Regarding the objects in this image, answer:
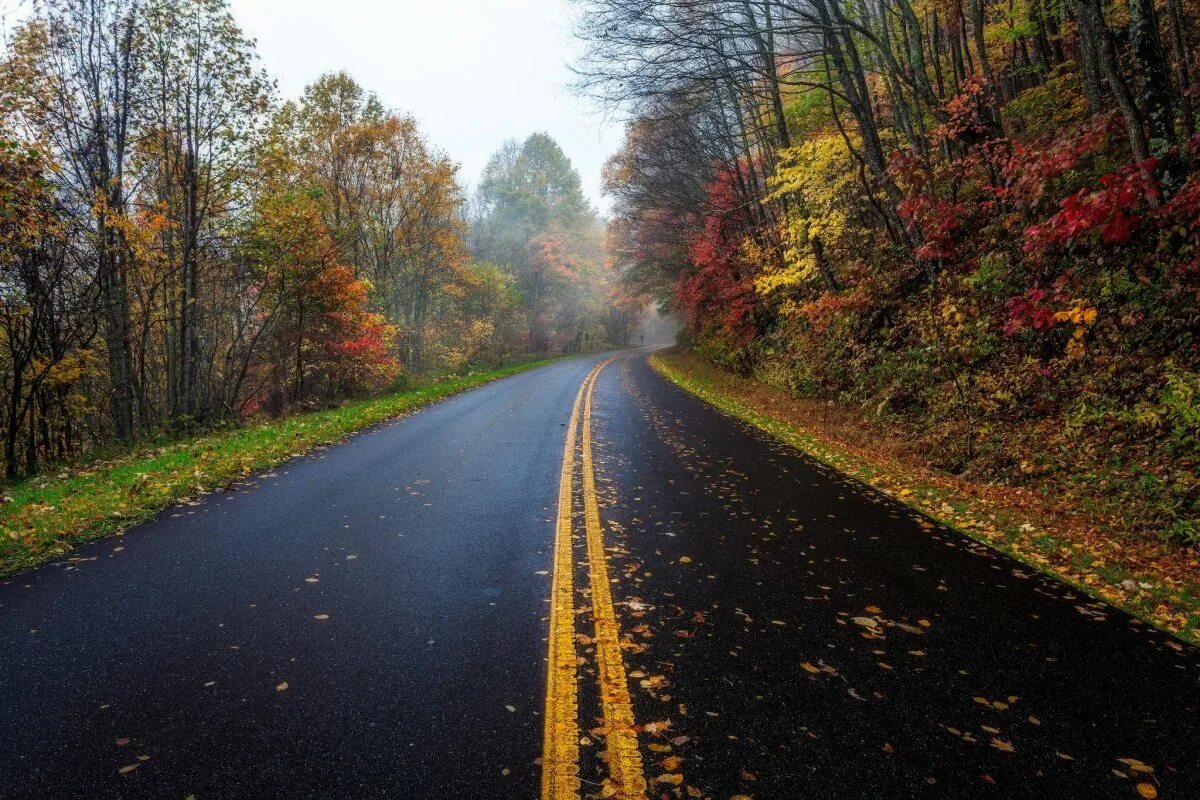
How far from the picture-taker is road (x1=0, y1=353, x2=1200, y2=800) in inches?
95.5

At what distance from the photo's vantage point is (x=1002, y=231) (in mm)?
9883

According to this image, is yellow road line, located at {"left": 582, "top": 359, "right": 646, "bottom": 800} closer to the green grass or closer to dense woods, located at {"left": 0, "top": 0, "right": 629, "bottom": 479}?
the green grass

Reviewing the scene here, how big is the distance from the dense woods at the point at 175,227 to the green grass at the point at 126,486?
4059 mm

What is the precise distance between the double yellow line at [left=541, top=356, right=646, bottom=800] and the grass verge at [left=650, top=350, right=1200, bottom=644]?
3.73 meters

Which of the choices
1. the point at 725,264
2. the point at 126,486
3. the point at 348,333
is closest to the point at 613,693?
the point at 126,486

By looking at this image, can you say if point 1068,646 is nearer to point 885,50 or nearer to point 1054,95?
point 885,50

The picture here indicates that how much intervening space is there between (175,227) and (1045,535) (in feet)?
56.4

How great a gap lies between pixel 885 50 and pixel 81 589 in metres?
13.3

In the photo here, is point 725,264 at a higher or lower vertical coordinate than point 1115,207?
higher

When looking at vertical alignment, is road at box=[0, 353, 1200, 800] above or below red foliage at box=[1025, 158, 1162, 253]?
below

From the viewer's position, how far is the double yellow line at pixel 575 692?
2.37 metres

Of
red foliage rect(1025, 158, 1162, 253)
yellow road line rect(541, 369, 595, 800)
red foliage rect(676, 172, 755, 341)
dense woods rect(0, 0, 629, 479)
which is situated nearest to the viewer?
yellow road line rect(541, 369, 595, 800)

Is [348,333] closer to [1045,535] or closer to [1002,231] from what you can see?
[1002,231]

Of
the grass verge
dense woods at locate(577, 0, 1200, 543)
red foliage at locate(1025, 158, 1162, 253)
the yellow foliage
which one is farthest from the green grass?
red foliage at locate(1025, 158, 1162, 253)
